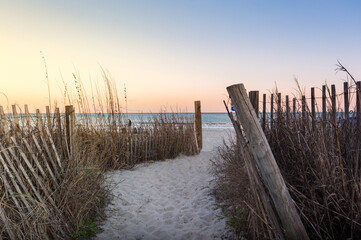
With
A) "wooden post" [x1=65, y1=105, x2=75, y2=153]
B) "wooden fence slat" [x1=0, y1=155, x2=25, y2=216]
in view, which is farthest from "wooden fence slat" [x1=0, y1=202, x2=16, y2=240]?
"wooden post" [x1=65, y1=105, x2=75, y2=153]

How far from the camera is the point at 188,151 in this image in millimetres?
6828

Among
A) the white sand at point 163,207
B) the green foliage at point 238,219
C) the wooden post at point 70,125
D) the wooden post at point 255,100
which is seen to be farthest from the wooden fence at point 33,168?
the wooden post at point 255,100

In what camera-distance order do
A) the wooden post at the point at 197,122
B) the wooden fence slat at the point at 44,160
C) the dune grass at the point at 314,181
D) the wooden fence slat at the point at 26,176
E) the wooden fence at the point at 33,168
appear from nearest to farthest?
the dune grass at the point at 314,181
the wooden fence at the point at 33,168
the wooden fence slat at the point at 26,176
the wooden fence slat at the point at 44,160
the wooden post at the point at 197,122

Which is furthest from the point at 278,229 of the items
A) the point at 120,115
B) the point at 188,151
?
the point at 188,151

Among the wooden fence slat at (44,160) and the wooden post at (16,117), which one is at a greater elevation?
the wooden post at (16,117)

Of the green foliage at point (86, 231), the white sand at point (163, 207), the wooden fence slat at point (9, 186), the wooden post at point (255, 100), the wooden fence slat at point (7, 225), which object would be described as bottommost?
the white sand at point (163, 207)

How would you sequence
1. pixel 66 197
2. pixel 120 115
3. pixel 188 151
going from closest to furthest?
pixel 66 197 → pixel 120 115 → pixel 188 151

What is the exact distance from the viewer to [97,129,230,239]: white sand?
2973mm

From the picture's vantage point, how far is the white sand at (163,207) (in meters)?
2.97

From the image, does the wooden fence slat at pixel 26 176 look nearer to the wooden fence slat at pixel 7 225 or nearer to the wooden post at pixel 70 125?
the wooden fence slat at pixel 7 225

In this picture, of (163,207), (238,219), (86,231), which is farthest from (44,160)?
(238,219)

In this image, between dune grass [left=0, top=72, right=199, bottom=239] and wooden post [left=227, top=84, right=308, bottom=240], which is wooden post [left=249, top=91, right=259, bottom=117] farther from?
dune grass [left=0, top=72, right=199, bottom=239]

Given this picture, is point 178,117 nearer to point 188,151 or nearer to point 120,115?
point 188,151

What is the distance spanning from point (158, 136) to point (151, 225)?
329 centimetres
